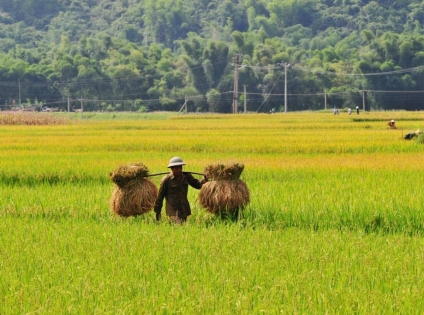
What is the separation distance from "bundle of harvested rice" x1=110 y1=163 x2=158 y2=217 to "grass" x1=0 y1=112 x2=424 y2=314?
0.15 metres

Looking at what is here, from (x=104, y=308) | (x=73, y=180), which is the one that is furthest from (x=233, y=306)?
(x=73, y=180)

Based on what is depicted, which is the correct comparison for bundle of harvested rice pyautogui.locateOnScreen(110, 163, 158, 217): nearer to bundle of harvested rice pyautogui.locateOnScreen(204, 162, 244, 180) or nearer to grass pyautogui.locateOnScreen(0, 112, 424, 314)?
grass pyautogui.locateOnScreen(0, 112, 424, 314)

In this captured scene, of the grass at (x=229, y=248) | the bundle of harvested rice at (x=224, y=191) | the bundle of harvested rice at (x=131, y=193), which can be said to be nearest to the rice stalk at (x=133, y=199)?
the bundle of harvested rice at (x=131, y=193)

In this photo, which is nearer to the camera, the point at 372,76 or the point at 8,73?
the point at 372,76

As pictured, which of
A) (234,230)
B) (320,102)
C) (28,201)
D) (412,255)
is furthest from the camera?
(320,102)

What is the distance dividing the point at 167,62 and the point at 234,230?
288 feet

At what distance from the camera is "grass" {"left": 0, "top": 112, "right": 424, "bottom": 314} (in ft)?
17.8

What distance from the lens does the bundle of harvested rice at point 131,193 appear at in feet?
30.1

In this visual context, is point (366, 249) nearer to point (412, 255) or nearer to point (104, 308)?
point (412, 255)

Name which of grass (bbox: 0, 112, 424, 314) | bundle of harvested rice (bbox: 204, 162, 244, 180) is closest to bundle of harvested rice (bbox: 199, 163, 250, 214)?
bundle of harvested rice (bbox: 204, 162, 244, 180)

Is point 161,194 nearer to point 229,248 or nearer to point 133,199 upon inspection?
point 133,199

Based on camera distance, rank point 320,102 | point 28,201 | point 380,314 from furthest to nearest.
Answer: point 320,102 < point 28,201 < point 380,314

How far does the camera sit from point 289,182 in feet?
39.5

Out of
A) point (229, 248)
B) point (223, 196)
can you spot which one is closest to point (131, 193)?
point (223, 196)
